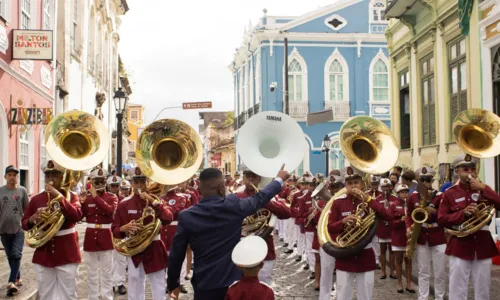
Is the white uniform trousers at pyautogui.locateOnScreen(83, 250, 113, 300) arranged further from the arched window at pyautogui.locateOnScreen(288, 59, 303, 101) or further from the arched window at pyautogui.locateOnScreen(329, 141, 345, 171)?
the arched window at pyautogui.locateOnScreen(288, 59, 303, 101)

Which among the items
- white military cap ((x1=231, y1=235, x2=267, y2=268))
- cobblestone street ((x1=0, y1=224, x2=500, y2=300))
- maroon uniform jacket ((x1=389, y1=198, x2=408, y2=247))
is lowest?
cobblestone street ((x1=0, y1=224, x2=500, y2=300))

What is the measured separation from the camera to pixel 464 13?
14.9 m

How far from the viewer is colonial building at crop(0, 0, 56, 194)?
15.0 m

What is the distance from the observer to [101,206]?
29.2 feet

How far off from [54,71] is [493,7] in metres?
14.3

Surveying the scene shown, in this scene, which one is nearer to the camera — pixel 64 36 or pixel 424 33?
pixel 424 33

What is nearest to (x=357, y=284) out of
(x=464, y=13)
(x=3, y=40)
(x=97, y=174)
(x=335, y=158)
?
(x=97, y=174)

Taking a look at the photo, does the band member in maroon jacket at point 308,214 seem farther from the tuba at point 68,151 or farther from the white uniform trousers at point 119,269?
the tuba at point 68,151

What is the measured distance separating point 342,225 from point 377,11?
32.9m

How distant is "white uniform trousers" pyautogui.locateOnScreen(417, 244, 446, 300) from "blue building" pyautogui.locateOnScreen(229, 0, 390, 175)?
27.2 m

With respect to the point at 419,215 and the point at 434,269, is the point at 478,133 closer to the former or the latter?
the point at 419,215

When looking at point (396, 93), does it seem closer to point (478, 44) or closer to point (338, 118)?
point (478, 44)

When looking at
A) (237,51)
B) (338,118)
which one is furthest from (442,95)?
(237,51)

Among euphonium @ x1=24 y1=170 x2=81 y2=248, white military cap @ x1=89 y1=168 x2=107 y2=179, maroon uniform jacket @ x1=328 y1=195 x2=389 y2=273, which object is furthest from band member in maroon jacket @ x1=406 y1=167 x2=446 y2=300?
euphonium @ x1=24 y1=170 x2=81 y2=248
